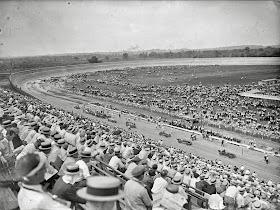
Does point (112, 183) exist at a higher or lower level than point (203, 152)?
higher

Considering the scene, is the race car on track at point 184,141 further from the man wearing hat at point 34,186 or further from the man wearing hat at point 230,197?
the man wearing hat at point 34,186

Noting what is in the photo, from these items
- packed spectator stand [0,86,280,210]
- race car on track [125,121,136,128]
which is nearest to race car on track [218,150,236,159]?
race car on track [125,121,136,128]

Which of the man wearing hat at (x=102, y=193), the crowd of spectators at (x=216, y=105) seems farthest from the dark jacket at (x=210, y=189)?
the crowd of spectators at (x=216, y=105)

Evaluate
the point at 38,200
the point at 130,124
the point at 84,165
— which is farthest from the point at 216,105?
the point at 38,200

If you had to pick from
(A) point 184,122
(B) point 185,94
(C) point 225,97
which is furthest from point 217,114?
(B) point 185,94

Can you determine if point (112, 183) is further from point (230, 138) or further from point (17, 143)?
point (230, 138)
